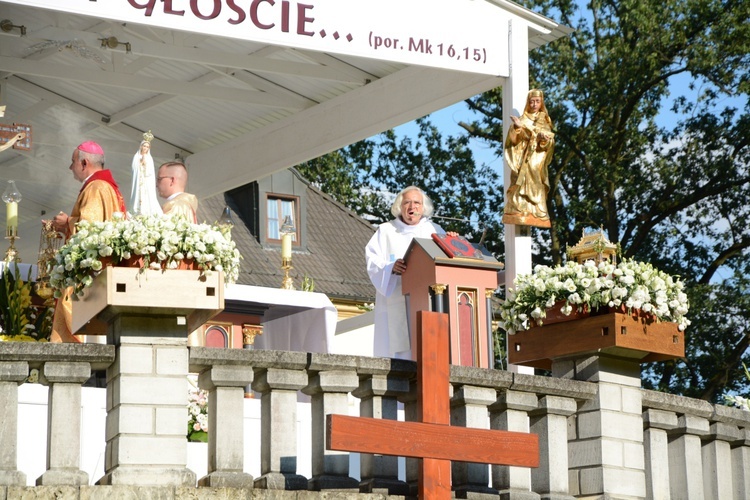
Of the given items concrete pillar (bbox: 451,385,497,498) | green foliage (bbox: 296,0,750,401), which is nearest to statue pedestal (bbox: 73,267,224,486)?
concrete pillar (bbox: 451,385,497,498)

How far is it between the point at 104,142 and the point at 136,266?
1178 cm

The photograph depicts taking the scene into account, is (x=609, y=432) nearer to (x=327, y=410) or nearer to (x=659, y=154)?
(x=327, y=410)

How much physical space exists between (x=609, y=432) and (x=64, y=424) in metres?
3.40

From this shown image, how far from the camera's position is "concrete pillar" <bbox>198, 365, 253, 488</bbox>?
24.2ft

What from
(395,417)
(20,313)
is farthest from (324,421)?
(20,313)

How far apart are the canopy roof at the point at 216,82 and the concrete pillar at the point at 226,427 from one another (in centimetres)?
536

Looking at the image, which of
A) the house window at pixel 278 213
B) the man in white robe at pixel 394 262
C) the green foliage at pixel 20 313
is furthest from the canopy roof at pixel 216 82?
the house window at pixel 278 213

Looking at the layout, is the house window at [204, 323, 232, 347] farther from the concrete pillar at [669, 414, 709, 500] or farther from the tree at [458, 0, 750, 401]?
the tree at [458, 0, 750, 401]

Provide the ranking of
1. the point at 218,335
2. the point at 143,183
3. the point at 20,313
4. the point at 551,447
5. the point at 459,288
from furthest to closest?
the point at 218,335
the point at 143,183
the point at 459,288
the point at 20,313
the point at 551,447

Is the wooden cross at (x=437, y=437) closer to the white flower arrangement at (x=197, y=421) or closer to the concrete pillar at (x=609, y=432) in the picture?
the concrete pillar at (x=609, y=432)

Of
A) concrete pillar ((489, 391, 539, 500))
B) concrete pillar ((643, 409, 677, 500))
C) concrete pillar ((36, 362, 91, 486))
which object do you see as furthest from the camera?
concrete pillar ((643, 409, 677, 500))

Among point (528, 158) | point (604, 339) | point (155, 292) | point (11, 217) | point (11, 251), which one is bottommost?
point (604, 339)

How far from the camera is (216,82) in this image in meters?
17.3

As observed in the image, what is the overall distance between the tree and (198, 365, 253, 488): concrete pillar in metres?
22.7
